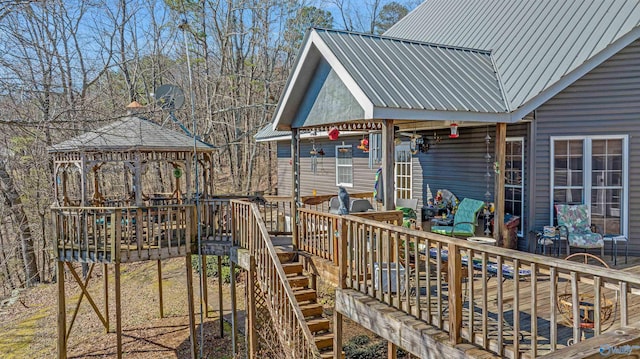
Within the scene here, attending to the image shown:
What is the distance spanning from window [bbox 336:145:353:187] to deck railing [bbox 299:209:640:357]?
785cm

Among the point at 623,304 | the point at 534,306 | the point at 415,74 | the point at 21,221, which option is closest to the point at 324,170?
the point at 415,74

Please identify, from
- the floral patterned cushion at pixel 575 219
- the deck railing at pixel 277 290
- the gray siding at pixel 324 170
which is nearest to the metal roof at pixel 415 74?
the floral patterned cushion at pixel 575 219

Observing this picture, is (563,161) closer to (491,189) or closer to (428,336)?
(491,189)

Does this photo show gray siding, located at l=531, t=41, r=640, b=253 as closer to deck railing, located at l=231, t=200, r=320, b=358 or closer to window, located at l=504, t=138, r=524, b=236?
window, located at l=504, t=138, r=524, b=236

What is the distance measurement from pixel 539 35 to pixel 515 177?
3146mm

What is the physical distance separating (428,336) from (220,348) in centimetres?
855

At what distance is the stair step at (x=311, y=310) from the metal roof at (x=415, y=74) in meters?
3.76

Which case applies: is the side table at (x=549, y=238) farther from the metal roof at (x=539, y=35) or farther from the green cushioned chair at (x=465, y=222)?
the metal roof at (x=539, y=35)

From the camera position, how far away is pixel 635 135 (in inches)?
314

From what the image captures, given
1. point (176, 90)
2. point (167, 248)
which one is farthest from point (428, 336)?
point (176, 90)

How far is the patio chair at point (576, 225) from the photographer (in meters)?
7.82

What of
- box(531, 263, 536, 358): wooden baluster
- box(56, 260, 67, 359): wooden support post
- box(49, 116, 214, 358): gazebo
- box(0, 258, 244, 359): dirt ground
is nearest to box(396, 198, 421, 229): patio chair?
box(49, 116, 214, 358): gazebo

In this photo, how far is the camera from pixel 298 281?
802 cm

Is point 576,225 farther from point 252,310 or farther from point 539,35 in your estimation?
point 252,310
